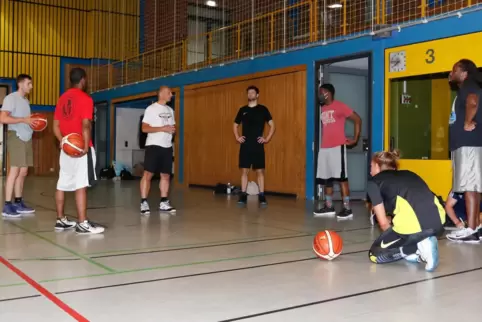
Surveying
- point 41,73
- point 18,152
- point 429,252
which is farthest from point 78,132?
point 41,73

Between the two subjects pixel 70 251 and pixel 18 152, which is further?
pixel 18 152

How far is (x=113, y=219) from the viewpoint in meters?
6.82

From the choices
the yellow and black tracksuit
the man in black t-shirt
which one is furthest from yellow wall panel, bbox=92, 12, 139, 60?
the yellow and black tracksuit

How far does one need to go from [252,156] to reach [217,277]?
5.12m

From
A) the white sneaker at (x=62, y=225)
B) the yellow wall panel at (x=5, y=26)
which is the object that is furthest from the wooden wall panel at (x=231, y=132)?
the yellow wall panel at (x=5, y=26)

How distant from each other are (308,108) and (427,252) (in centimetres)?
673

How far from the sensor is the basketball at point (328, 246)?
417 cm

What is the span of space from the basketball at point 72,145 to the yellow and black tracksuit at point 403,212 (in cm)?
298

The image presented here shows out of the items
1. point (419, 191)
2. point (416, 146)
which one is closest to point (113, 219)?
point (419, 191)

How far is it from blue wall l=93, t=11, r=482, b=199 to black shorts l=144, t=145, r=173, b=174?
3745mm

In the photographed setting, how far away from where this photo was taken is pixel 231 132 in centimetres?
1260

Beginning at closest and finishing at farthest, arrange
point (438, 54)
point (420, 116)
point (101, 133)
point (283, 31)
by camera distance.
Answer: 1. point (438, 54)
2. point (420, 116)
3. point (283, 31)
4. point (101, 133)

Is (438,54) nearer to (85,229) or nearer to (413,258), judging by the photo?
(413,258)

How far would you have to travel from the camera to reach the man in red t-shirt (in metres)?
5.45
